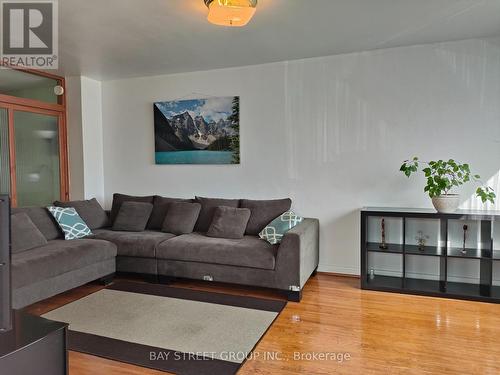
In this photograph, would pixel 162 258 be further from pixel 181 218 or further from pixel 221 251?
pixel 221 251

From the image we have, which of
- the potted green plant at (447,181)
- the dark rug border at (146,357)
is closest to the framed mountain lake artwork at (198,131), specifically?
the potted green plant at (447,181)

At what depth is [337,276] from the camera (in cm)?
401

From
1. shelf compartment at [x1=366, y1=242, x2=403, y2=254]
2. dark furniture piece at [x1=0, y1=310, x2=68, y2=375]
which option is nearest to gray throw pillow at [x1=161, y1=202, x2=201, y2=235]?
shelf compartment at [x1=366, y1=242, x2=403, y2=254]

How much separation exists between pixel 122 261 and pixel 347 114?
116 inches

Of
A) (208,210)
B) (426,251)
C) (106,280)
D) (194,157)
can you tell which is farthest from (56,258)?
(426,251)

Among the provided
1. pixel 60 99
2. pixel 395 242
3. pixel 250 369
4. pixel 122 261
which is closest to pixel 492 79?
pixel 395 242

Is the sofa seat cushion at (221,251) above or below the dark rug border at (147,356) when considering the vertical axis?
above

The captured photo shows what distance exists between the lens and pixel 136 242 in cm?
378

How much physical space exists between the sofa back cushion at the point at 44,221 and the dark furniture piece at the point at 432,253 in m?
3.21

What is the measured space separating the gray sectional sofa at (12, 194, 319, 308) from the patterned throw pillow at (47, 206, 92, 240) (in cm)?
9

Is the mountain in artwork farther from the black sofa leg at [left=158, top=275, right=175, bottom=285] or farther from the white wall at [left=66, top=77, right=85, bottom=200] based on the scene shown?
the black sofa leg at [left=158, top=275, right=175, bottom=285]

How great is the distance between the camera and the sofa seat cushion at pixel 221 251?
3.34m

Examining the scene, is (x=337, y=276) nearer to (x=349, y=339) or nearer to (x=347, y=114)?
(x=349, y=339)

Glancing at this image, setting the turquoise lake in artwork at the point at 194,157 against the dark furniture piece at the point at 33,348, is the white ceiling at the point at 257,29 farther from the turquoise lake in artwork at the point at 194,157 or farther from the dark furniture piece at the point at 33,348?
the dark furniture piece at the point at 33,348
